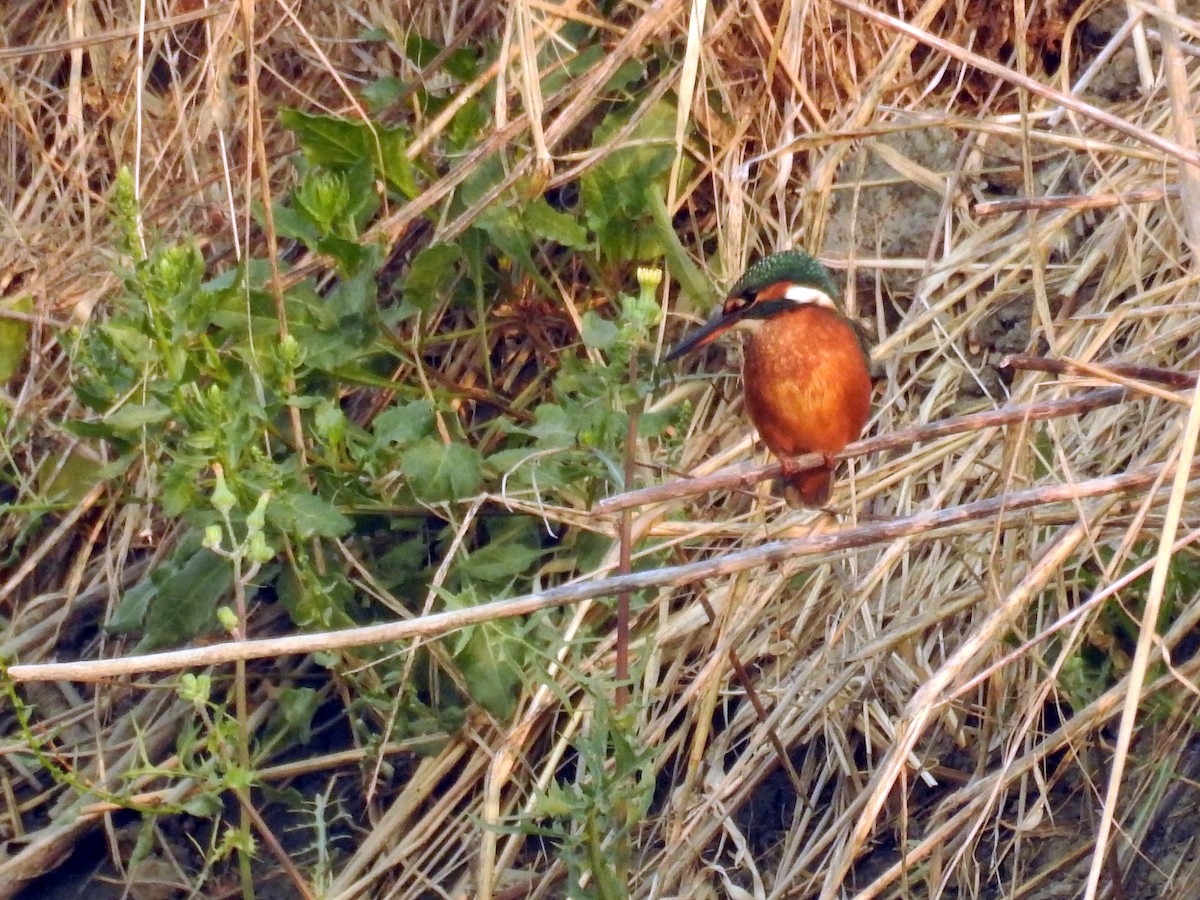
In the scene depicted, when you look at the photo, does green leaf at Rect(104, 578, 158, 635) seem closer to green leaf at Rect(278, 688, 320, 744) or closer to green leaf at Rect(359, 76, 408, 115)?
green leaf at Rect(278, 688, 320, 744)

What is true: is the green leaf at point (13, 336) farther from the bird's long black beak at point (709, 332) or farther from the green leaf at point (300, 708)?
the bird's long black beak at point (709, 332)

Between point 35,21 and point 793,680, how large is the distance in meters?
2.40

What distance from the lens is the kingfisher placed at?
8.58 ft

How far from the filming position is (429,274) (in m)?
2.84

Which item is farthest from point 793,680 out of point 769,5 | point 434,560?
point 769,5

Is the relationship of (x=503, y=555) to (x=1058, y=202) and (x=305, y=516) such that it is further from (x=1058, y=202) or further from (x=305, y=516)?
(x=1058, y=202)

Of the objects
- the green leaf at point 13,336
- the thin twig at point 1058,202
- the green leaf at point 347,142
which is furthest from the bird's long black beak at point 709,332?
the green leaf at point 13,336

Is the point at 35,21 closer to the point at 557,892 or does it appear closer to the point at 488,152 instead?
the point at 488,152

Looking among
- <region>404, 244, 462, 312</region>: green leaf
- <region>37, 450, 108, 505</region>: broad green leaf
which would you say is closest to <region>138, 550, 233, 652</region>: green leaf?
<region>37, 450, 108, 505</region>: broad green leaf

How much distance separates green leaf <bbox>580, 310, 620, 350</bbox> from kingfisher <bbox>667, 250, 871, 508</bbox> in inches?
5.4

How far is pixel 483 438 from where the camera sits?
300 centimetres

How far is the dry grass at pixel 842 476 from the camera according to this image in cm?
227

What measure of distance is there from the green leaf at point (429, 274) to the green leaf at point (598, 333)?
34cm

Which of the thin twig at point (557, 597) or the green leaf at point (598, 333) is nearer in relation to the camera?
the thin twig at point (557, 597)
